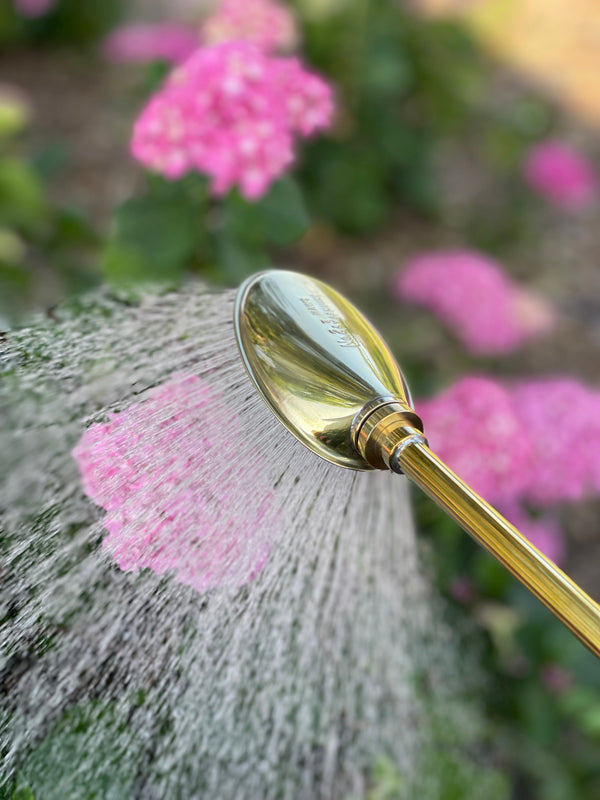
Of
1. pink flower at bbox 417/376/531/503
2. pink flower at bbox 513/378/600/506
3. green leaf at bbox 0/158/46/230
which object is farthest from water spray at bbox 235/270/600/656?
green leaf at bbox 0/158/46/230

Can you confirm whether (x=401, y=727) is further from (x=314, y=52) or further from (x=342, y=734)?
(x=314, y=52)

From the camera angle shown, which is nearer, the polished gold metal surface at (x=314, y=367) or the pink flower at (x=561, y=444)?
the polished gold metal surface at (x=314, y=367)

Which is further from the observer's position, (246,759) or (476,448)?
(476,448)

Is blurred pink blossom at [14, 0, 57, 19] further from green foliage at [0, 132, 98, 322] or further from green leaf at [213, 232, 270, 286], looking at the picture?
green leaf at [213, 232, 270, 286]

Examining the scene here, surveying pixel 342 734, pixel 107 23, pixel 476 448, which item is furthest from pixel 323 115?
pixel 107 23

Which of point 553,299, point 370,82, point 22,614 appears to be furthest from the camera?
point 553,299

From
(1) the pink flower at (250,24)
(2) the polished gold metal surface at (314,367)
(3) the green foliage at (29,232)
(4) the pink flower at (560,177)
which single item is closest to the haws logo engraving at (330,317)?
(2) the polished gold metal surface at (314,367)

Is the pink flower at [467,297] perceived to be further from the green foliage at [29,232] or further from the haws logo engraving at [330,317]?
the haws logo engraving at [330,317]
